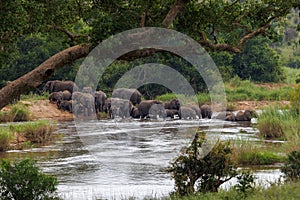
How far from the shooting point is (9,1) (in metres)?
11.5

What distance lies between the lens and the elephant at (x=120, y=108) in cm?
4666

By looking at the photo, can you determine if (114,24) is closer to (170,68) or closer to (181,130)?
(181,130)

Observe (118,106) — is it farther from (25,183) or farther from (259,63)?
(25,183)

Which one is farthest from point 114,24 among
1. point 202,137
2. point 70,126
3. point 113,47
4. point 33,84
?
point 70,126

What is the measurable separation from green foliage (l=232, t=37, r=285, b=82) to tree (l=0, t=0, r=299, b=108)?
156ft

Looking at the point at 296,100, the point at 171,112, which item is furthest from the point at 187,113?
the point at 296,100

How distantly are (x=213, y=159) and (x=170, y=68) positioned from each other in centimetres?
4806

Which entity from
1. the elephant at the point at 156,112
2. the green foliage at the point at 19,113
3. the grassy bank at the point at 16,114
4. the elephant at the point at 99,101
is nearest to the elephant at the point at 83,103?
the elephant at the point at 99,101

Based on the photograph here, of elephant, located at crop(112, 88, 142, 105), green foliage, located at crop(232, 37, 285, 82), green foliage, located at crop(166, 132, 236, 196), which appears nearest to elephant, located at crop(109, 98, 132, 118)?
elephant, located at crop(112, 88, 142, 105)

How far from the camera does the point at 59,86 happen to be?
50.2 meters

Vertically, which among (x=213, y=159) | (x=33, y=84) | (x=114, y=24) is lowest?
(x=213, y=159)

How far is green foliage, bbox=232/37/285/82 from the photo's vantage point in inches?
2430

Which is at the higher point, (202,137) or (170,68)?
(170,68)

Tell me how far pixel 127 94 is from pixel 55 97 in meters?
5.76
